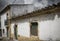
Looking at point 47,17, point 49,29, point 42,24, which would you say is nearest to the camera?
point 49,29

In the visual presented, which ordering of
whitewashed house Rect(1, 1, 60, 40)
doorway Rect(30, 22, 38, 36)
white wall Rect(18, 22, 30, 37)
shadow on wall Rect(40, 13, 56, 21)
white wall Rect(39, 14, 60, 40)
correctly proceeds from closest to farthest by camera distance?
1. white wall Rect(39, 14, 60, 40)
2. whitewashed house Rect(1, 1, 60, 40)
3. shadow on wall Rect(40, 13, 56, 21)
4. doorway Rect(30, 22, 38, 36)
5. white wall Rect(18, 22, 30, 37)

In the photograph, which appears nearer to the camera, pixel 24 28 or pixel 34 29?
pixel 34 29

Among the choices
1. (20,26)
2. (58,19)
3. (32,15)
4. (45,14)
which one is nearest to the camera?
(58,19)

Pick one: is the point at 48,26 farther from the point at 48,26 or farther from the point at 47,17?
the point at 47,17

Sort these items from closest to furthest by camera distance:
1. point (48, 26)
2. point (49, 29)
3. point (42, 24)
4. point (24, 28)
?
point (49, 29)
point (48, 26)
point (42, 24)
point (24, 28)

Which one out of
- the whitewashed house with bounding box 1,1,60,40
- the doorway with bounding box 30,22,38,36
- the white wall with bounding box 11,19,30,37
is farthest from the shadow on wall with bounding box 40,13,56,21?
the white wall with bounding box 11,19,30,37

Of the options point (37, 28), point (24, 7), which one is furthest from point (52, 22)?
point (24, 7)

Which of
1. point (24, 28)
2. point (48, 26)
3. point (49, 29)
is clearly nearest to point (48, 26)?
point (48, 26)

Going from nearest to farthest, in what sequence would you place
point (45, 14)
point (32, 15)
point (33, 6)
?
point (45, 14), point (32, 15), point (33, 6)

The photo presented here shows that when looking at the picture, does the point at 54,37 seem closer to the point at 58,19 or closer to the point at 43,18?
the point at 58,19

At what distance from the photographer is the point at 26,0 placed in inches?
1155

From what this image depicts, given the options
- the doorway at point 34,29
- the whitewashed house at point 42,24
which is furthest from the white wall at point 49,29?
the doorway at point 34,29

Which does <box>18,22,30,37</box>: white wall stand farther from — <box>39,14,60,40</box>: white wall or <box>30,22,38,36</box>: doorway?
<box>39,14,60,40</box>: white wall

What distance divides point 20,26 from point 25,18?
1753 mm
